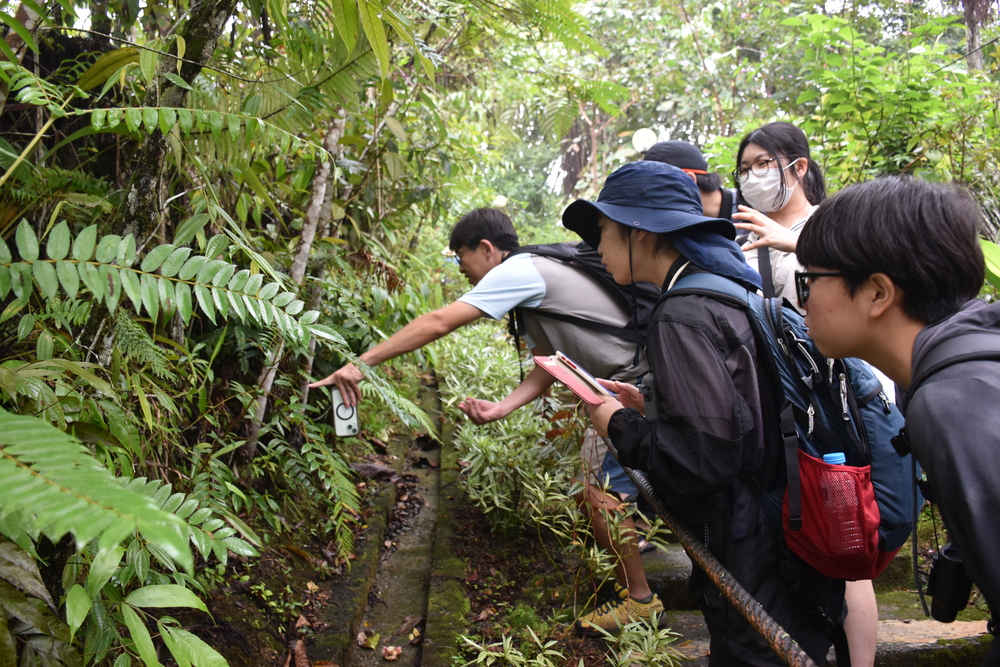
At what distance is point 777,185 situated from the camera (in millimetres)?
3021

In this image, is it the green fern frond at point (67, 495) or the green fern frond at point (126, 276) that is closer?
the green fern frond at point (67, 495)

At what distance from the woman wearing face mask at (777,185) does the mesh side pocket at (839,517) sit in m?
1.33

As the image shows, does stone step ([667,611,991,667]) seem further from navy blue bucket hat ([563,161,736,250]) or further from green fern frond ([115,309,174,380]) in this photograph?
green fern frond ([115,309,174,380])

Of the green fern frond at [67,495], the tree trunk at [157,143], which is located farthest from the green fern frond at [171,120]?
the green fern frond at [67,495]

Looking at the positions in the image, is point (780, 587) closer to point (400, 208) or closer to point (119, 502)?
point (119, 502)

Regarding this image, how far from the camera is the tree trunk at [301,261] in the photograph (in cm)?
278

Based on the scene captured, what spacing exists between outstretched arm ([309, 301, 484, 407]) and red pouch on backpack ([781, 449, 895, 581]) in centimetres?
157

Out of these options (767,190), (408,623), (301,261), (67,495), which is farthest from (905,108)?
(67,495)

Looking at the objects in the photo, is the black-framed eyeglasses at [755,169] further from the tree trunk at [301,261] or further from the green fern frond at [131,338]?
the green fern frond at [131,338]

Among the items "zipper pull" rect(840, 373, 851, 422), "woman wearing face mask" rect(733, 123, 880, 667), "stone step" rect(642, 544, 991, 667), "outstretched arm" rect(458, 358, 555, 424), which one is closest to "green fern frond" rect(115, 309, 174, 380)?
"outstretched arm" rect(458, 358, 555, 424)

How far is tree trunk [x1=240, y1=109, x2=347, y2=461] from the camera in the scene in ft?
9.13

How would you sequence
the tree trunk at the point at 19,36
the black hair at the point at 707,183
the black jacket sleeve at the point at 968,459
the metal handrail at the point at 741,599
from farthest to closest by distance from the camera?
the black hair at the point at 707,183, the tree trunk at the point at 19,36, the metal handrail at the point at 741,599, the black jacket sleeve at the point at 968,459

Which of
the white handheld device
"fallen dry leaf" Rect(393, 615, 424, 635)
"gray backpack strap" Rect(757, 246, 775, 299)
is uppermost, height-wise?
"gray backpack strap" Rect(757, 246, 775, 299)

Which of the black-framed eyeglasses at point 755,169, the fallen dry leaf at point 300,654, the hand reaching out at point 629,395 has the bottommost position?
the fallen dry leaf at point 300,654
